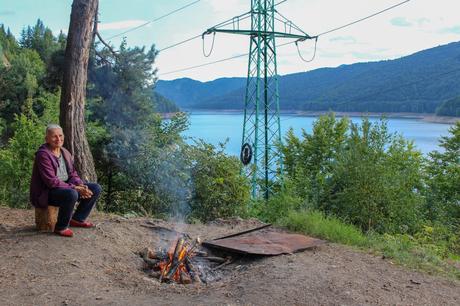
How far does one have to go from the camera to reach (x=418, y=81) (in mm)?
57969

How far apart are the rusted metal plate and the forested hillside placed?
127 ft

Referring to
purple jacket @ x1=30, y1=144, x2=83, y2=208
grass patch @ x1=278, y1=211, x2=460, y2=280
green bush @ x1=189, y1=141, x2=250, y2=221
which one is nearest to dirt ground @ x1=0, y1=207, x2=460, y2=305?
grass patch @ x1=278, y1=211, x2=460, y2=280

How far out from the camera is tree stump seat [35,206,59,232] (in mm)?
5832

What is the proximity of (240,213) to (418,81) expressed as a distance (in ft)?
176

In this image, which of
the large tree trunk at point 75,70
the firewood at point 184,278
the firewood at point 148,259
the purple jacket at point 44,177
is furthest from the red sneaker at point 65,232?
the large tree trunk at point 75,70

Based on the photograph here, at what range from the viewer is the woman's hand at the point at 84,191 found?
5.78 meters

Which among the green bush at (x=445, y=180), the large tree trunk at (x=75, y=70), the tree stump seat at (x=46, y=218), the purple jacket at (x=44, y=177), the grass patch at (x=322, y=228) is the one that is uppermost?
the large tree trunk at (x=75, y=70)

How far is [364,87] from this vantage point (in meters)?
60.7

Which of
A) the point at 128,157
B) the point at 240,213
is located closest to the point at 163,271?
the point at 240,213

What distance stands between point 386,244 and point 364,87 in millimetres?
56785

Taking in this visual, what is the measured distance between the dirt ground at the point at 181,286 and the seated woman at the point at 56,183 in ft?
1.03

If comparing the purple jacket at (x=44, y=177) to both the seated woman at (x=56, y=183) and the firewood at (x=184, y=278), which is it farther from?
the firewood at (x=184, y=278)

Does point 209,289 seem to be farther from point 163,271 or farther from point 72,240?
point 72,240

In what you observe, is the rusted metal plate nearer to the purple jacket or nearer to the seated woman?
the seated woman
